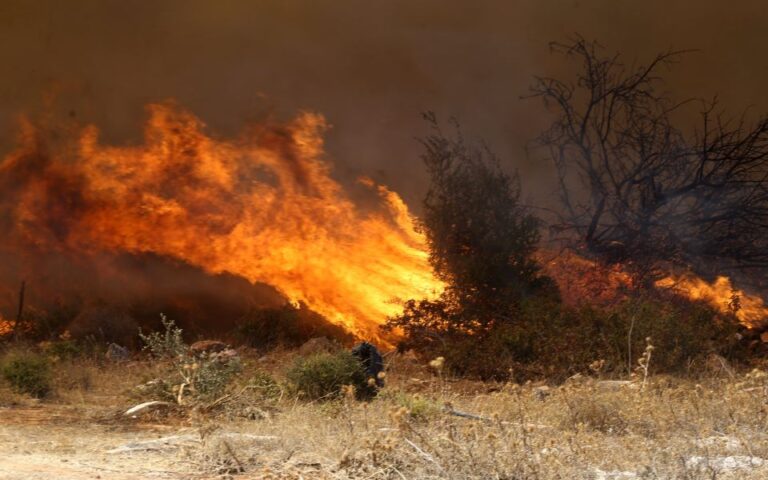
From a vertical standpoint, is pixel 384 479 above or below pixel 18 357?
below

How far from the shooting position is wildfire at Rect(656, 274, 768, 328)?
59.5 ft

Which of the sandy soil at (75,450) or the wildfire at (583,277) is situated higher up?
the wildfire at (583,277)

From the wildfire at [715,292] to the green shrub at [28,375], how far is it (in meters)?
12.4

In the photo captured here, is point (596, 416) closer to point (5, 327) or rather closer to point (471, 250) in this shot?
point (471, 250)

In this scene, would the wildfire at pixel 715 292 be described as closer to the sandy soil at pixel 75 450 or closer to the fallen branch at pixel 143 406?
the fallen branch at pixel 143 406

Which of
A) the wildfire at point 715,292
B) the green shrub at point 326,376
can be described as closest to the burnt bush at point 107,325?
the green shrub at point 326,376

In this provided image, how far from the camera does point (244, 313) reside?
20234mm

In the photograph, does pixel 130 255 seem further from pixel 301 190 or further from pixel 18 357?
pixel 18 357

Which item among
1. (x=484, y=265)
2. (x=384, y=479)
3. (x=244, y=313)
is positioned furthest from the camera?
(x=244, y=313)

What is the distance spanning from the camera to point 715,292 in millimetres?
18297

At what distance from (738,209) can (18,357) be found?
14179 mm

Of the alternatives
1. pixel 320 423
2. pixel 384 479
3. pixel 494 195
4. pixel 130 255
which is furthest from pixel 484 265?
pixel 384 479

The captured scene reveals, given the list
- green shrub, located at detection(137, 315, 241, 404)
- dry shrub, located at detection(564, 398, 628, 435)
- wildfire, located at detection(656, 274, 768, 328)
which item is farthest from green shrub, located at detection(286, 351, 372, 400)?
wildfire, located at detection(656, 274, 768, 328)

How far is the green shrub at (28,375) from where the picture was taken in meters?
12.5
